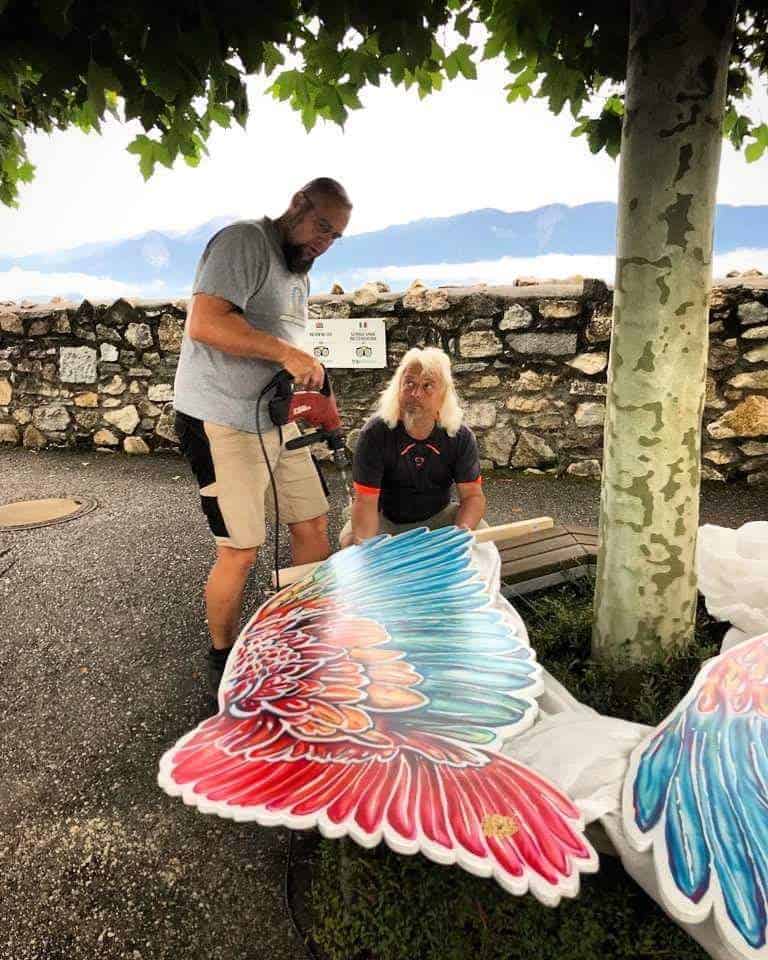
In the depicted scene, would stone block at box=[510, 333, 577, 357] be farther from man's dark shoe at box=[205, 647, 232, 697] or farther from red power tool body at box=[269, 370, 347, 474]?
man's dark shoe at box=[205, 647, 232, 697]

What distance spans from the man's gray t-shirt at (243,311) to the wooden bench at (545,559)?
1.21 metres

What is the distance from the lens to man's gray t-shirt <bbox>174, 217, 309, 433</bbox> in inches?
80.0

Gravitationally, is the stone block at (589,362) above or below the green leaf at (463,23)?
below

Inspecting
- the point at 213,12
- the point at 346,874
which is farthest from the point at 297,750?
the point at 213,12

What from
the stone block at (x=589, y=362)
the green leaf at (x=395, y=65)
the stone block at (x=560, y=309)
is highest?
the green leaf at (x=395, y=65)

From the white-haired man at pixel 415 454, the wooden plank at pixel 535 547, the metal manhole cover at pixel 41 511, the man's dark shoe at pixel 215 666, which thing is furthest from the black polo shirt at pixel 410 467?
the metal manhole cover at pixel 41 511

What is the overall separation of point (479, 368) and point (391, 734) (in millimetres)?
4100

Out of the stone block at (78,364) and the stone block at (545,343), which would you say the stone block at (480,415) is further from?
the stone block at (78,364)

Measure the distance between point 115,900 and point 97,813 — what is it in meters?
0.34

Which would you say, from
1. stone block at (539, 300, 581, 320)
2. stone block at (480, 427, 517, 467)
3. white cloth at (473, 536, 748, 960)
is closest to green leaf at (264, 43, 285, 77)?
white cloth at (473, 536, 748, 960)

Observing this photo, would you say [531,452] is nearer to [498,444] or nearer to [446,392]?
[498,444]

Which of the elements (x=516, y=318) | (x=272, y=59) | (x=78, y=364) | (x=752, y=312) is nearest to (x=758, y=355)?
(x=752, y=312)

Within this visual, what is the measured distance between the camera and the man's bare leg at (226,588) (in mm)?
2271

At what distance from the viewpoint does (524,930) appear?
1.39 meters
